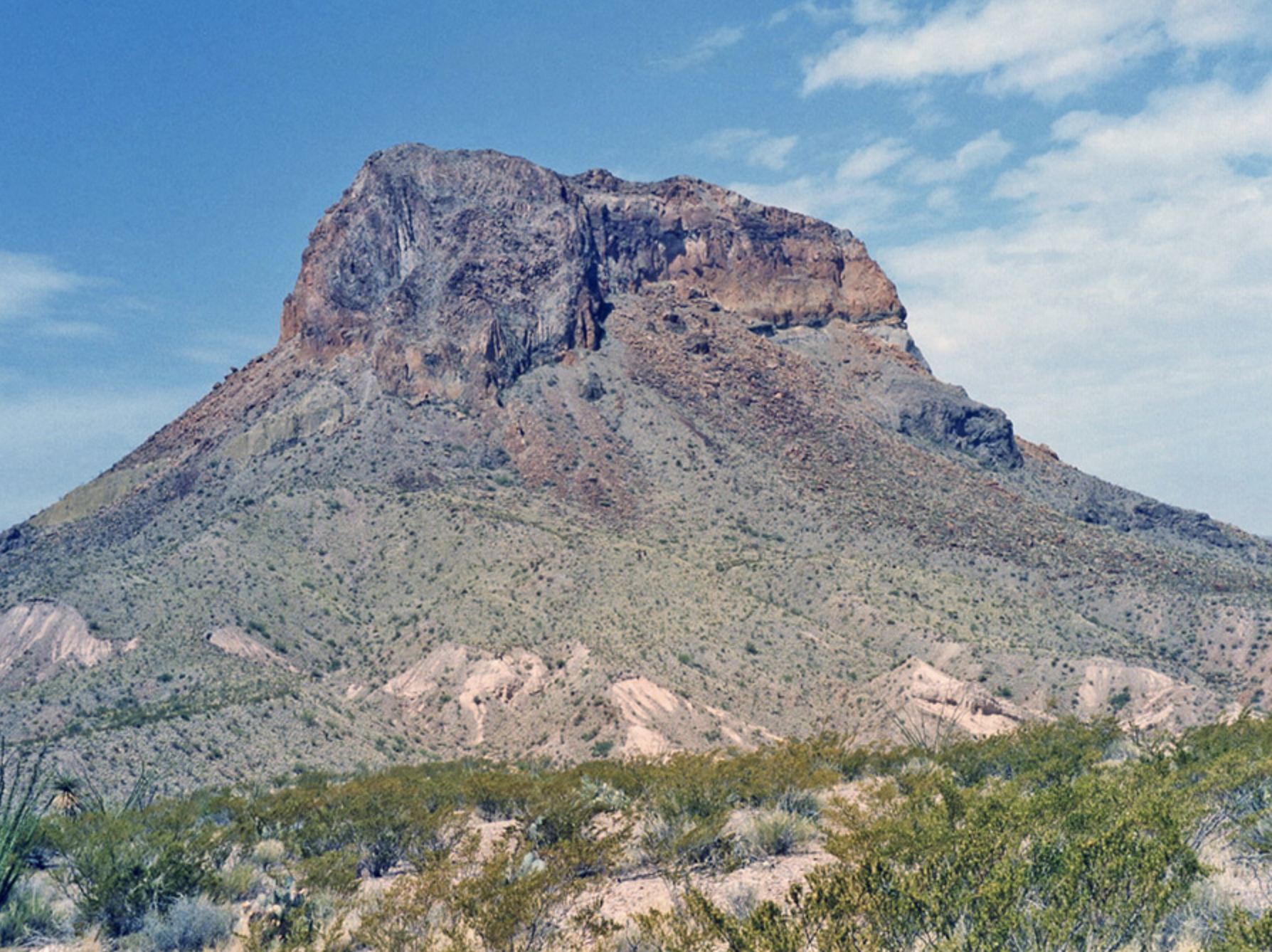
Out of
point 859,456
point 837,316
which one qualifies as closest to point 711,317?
point 837,316

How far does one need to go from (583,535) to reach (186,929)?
190ft

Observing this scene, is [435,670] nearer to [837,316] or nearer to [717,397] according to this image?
[717,397]

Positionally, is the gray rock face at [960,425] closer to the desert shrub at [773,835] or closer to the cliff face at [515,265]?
the cliff face at [515,265]

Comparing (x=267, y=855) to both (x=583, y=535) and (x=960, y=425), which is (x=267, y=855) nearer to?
(x=583, y=535)

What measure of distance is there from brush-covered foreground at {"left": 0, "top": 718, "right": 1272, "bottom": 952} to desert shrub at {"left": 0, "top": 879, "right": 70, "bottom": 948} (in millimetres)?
38

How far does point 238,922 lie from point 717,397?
8192 cm

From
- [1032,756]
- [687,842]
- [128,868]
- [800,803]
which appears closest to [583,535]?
[1032,756]

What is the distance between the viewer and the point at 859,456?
91.0 m

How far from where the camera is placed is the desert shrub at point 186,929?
16734 mm

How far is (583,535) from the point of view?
7450 cm

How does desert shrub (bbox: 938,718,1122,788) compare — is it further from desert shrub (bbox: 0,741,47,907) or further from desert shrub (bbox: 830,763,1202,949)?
desert shrub (bbox: 0,741,47,907)

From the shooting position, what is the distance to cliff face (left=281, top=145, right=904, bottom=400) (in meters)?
98.7

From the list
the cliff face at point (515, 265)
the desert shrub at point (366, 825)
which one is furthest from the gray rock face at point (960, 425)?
the desert shrub at point (366, 825)

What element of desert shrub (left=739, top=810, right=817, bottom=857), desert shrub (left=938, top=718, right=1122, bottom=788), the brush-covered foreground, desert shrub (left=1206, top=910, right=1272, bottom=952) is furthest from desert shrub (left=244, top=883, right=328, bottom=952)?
desert shrub (left=938, top=718, right=1122, bottom=788)
